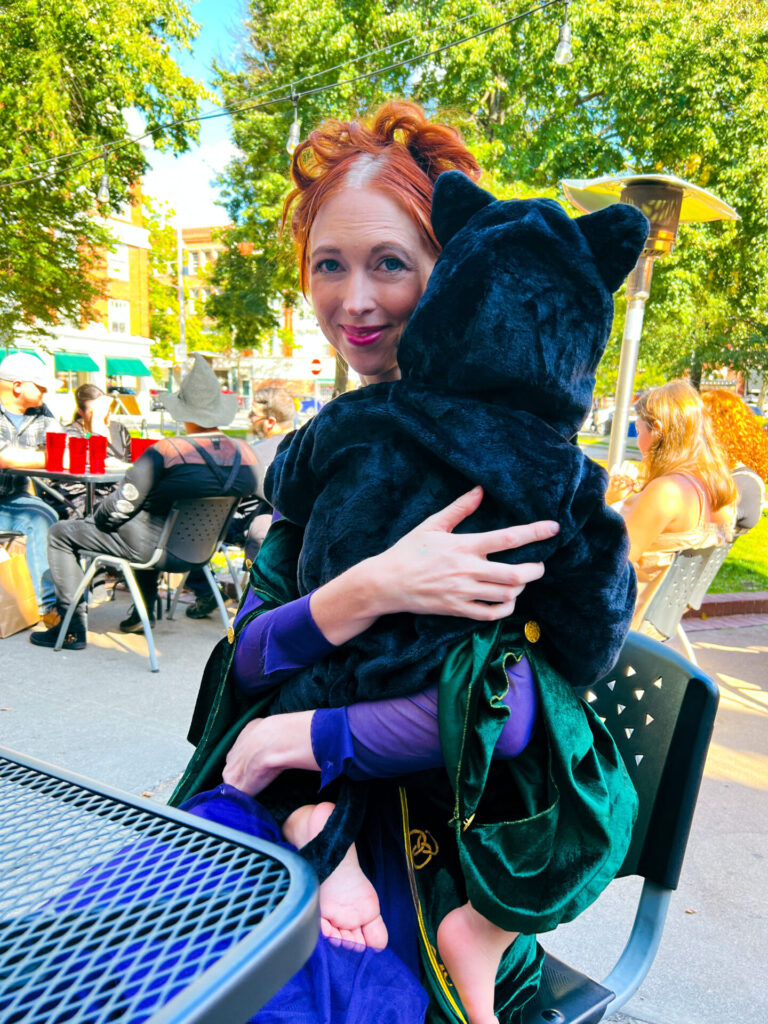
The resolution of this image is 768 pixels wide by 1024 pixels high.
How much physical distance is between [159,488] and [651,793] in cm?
354

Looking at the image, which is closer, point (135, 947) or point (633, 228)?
point (135, 947)

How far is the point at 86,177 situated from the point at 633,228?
14.3 m

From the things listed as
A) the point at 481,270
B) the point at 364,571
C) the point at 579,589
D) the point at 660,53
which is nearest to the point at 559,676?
the point at 579,589

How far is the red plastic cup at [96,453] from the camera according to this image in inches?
214

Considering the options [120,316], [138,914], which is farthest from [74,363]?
[138,914]

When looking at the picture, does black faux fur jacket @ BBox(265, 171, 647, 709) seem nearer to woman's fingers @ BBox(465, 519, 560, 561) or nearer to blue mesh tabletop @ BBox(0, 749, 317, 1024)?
woman's fingers @ BBox(465, 519, 560, 561)

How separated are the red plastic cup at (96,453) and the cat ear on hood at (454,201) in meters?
4.83

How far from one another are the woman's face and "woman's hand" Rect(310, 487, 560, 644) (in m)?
0.41

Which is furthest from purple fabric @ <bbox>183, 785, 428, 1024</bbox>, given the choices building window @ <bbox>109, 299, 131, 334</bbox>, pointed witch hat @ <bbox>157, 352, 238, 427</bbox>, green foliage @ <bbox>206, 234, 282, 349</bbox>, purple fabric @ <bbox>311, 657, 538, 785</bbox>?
building window @ <bbox>109, 299, 131, 334</bbox>

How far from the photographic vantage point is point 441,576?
39.2 inches

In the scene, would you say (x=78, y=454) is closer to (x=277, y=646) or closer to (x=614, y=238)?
(x=277, y=646)

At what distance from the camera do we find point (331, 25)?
43.6ft

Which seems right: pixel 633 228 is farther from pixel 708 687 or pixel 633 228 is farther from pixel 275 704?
pixel 275 704

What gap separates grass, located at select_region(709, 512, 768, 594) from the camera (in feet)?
23.5
